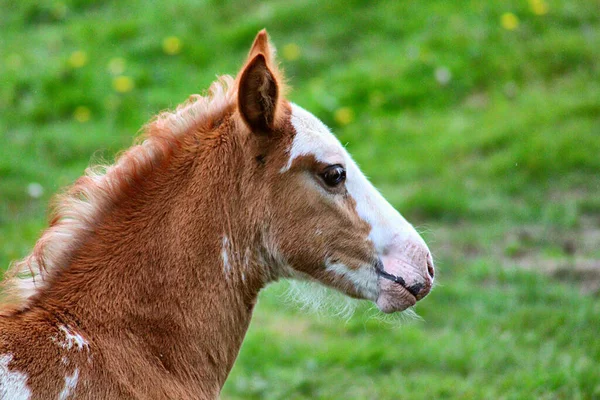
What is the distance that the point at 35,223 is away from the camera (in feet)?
25.2

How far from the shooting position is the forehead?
343cm

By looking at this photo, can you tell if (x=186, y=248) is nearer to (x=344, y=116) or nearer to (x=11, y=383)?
(x=11, y=383)

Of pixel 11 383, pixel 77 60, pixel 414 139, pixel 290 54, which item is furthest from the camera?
pixel 290 54

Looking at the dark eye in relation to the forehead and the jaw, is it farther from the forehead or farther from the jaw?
the jaw

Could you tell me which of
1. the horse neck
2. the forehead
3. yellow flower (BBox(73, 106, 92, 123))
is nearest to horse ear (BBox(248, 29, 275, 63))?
the forehead

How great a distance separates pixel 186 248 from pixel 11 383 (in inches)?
33.4

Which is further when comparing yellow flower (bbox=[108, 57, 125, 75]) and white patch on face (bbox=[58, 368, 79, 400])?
yellow flower (bbox=[108, 57, 125, 75])

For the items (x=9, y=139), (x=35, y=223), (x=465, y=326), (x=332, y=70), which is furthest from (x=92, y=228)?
(x=332, y=70)

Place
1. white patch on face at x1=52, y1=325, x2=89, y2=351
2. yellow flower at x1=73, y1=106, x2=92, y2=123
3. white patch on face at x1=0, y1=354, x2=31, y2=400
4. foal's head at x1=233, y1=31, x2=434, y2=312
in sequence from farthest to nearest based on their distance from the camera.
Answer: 1. yellow flower at x1=73, y1=106, x2=92, y2=123
2. foal's head at x1=233, y1=31, x2=434, y2=312
3. white patch on face at x1=52, y1=325, x2=89, y2=351
4. white patch on face at x1=0, y1=354, x2=31, y2=400

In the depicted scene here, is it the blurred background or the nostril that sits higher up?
the nostril

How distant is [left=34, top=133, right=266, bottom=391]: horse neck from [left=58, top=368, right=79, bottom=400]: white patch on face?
0.20m

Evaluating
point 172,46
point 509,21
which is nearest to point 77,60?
point 172,46

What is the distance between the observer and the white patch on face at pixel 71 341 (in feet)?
9.77

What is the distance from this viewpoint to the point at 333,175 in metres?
3.45
